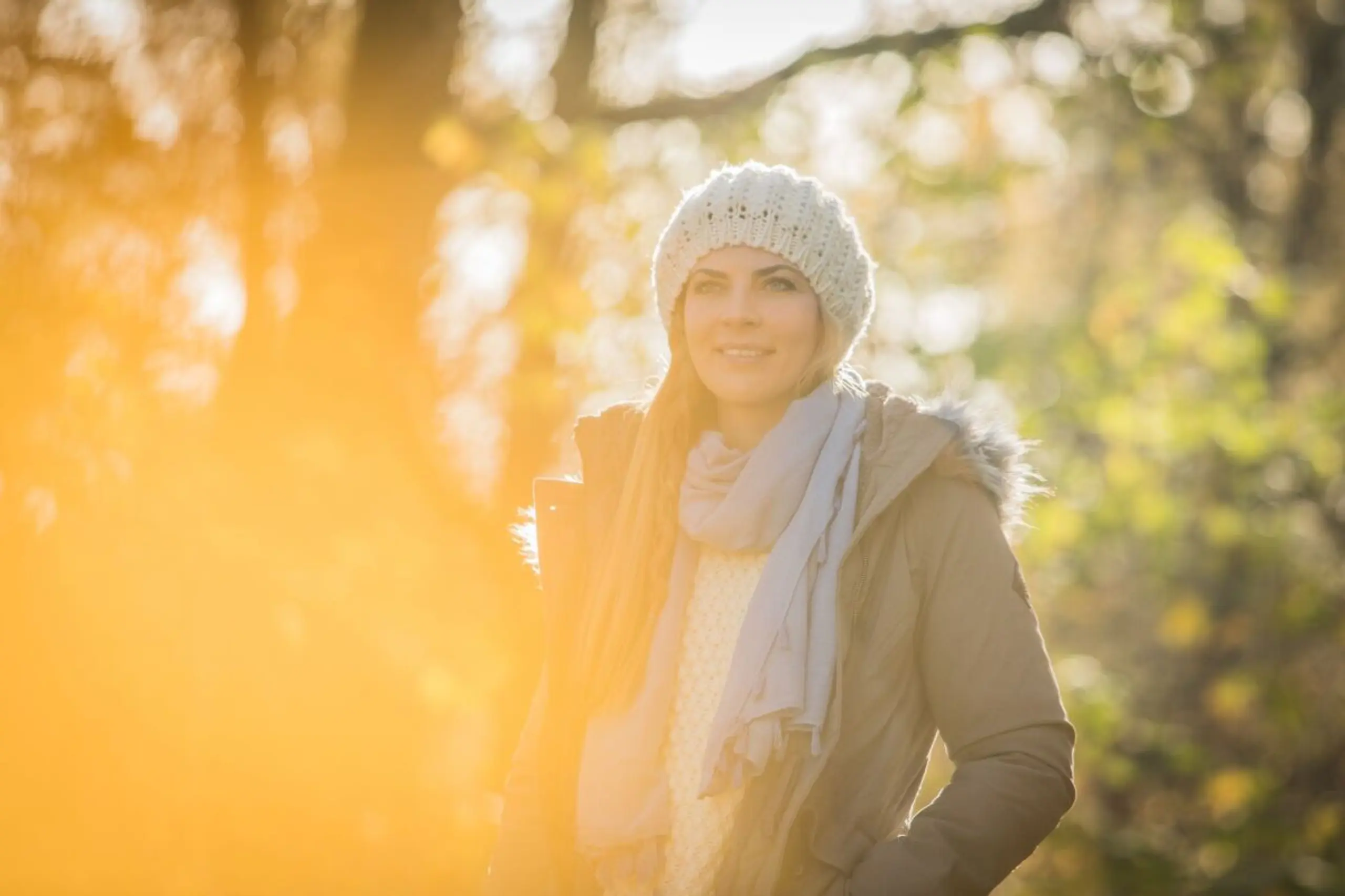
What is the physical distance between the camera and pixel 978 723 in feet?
8.11

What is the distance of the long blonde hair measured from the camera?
110 inches

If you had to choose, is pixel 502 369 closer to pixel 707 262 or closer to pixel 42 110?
pixel 42 110

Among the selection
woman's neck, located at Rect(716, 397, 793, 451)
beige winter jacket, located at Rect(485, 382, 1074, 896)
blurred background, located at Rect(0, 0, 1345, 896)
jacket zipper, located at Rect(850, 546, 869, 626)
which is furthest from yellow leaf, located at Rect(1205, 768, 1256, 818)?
jacket zipper, located at Rect(850, 546, 869, 626)

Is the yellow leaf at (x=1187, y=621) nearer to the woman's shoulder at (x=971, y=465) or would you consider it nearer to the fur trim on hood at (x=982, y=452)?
the fur trim on hood at (x=982, y=452)

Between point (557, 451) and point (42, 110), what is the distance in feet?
10.2

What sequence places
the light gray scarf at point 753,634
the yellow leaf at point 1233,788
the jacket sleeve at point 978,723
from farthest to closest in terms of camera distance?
the yellow leaf at point 1233,788
the light gray scarf at point 753,634
the jacket sleeve at point 978,723

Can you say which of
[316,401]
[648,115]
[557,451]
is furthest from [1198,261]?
[316,401]

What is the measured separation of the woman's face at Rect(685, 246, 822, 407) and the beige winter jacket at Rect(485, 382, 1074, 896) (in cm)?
22

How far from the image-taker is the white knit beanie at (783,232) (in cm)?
279

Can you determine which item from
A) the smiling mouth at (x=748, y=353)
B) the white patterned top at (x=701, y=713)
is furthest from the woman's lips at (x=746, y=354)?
the white patterned top at (x=701, y=713)

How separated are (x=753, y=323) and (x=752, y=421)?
224mm

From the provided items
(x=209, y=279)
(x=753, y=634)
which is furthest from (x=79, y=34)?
(x=753, y=634)

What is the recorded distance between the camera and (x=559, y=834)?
2.80 meters

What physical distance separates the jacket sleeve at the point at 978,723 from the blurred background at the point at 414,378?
126 centimetres
